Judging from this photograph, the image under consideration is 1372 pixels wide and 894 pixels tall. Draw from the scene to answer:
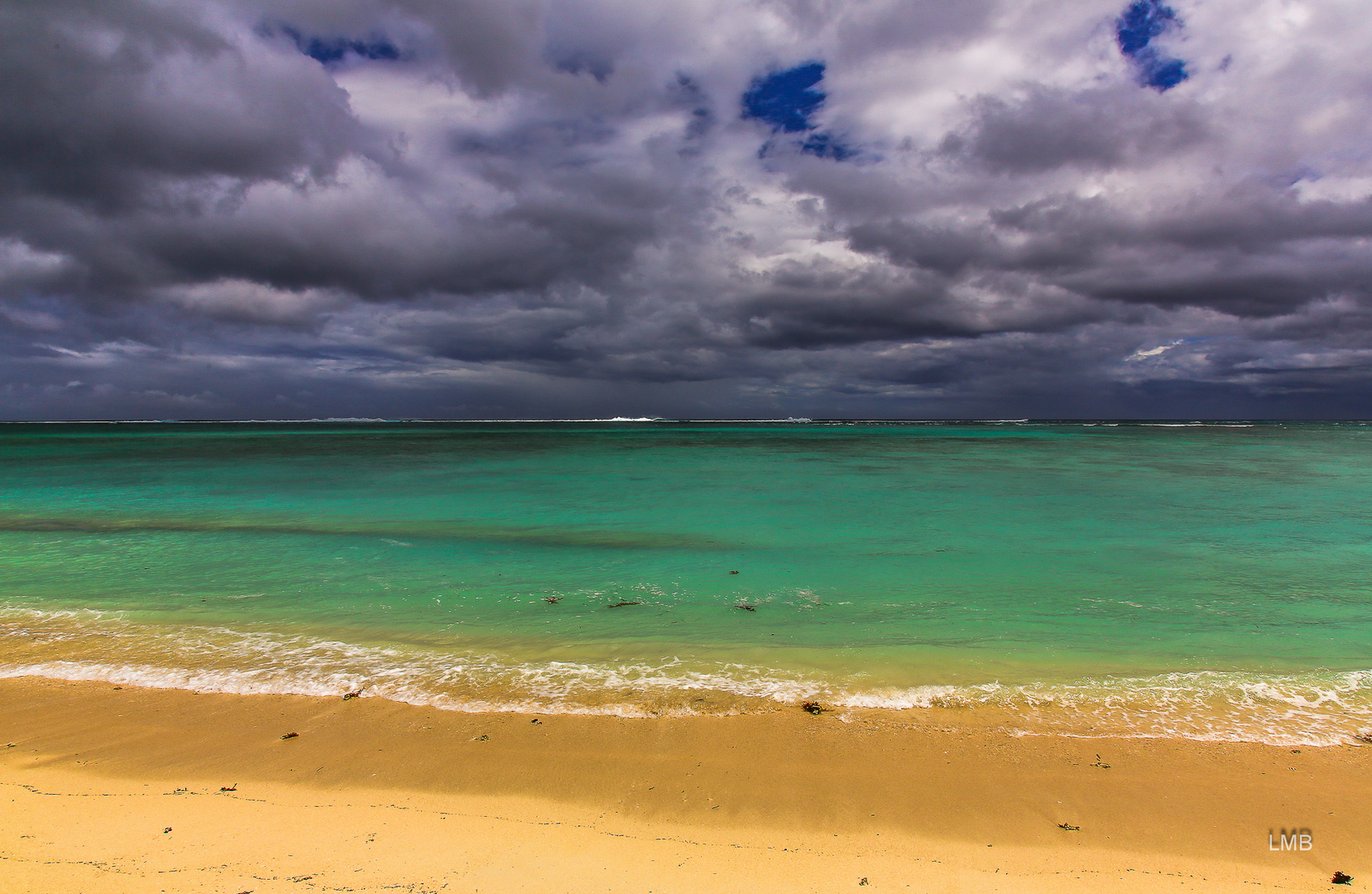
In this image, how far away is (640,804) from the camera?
3936 millimetres

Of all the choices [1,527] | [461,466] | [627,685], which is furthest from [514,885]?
[461,466]

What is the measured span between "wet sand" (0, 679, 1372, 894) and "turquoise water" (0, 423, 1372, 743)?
0.57m

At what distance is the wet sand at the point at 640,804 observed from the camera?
10.7 feet

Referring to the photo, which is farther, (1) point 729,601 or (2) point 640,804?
(1) point 729,601

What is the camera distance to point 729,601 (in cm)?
859

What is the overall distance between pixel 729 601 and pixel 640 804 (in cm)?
474

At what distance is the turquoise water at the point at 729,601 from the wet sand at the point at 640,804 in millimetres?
571

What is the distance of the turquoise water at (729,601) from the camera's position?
570 centimetres

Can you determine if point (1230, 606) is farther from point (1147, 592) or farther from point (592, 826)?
point (592, 826)

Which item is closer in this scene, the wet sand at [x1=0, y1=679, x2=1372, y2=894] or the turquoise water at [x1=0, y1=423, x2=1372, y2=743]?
the wet sand at [x1=0, y1=679, x2=1372, y2=894]

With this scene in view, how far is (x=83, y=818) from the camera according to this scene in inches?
145

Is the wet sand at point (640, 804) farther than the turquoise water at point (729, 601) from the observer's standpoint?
No

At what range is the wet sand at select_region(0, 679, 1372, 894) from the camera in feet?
10.7

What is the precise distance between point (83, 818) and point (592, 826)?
10.1ft
